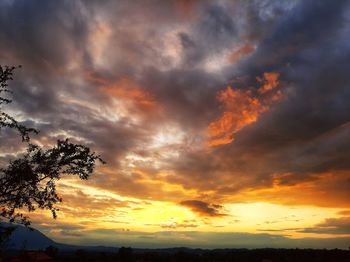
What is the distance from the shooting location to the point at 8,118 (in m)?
15.8

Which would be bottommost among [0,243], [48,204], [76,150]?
[0,243]

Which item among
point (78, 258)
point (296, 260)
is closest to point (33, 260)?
point (78, 258)

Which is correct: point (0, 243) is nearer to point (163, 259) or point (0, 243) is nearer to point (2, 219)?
point (2, 219)

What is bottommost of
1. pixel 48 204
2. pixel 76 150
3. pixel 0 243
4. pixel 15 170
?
pixel 0 243

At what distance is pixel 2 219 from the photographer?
15531 mm

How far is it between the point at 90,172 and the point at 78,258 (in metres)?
123

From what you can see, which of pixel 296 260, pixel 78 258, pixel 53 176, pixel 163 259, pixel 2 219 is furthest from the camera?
pixel 78 258

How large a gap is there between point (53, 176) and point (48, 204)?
123 cm

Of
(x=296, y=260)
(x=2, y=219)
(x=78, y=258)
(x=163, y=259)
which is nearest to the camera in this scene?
(x=2, y=219)

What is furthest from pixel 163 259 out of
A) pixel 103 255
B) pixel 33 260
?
pixel 33 260

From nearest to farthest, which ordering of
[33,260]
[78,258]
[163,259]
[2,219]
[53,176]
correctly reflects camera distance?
[2,219] → [53,176] → [33,260] → [163,259] → [78,258]

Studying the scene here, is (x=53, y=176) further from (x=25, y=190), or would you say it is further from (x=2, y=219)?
(x=2, y=219)

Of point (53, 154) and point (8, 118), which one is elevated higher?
point (8, 118)

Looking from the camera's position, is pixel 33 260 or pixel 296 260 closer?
pixel 33 260
